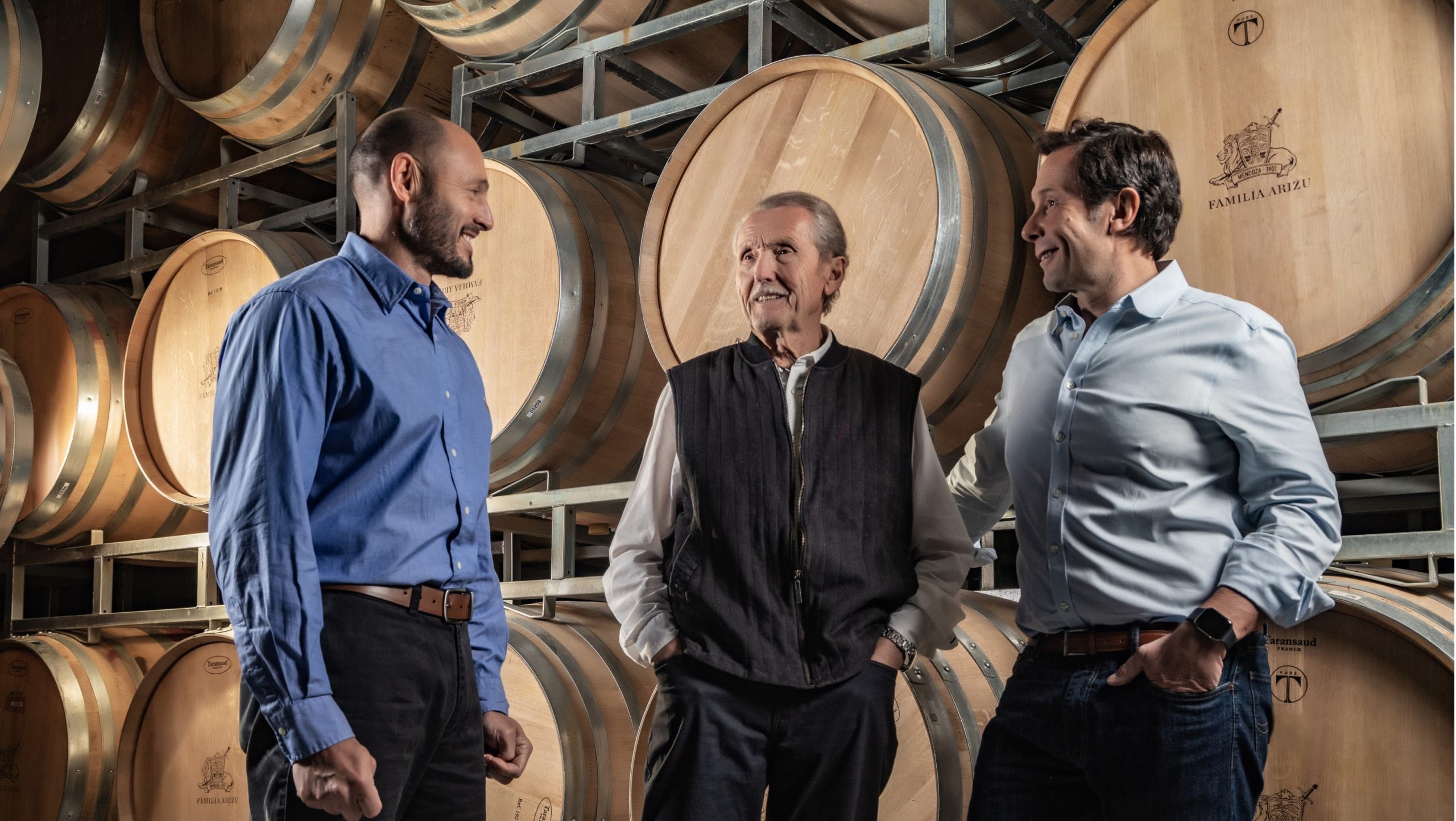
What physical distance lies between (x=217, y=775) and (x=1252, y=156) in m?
3.69

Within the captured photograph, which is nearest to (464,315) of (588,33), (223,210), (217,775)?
(588,33)

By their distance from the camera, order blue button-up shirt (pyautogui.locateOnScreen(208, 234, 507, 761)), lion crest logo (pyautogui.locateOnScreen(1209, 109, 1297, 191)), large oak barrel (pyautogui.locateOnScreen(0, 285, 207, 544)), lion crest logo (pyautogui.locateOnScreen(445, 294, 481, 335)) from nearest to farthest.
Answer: blue button-up shirt (pyautogui.locateOnScreen(208, 234, 507, 761)), lion crest logo (pyautogui.locateOnScreen(1209, 109, 1297, 191)), lion crest logo (pyautogui.locateOnScreen(445, 294, 481, 335)), large oak barrel (pyautogui.locateOnScreen(0, 285, 207, 544))

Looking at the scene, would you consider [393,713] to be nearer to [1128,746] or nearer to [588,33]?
[1128,746]

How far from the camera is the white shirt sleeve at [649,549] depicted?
92.4 inches

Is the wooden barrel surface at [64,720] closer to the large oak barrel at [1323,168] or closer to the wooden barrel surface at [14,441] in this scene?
the wooden barrel surface at [14,441]

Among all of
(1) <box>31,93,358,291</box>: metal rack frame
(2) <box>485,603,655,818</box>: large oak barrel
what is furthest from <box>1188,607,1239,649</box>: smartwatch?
(1) <box>31,93,358,291</box>: metal rack frame

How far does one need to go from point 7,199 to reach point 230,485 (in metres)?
5.59

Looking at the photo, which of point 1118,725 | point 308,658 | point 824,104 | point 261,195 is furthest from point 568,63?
point 1118,725

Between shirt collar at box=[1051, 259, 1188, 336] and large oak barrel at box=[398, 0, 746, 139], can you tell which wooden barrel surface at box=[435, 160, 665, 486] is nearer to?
large oak barrel at box=[398, 0, 746, 139]

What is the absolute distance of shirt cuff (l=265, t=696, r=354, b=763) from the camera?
6.26 ft

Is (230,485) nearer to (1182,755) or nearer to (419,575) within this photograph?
(419,575)

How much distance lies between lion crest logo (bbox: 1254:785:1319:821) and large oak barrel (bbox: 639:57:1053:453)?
1.06 m

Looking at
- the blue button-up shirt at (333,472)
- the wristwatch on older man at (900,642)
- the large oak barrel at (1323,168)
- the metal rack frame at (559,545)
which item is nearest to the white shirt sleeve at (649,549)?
the blue button-up shirt at (333,472)

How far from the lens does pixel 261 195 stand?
17.9 ft
